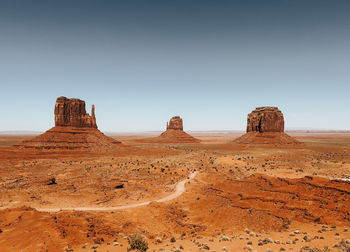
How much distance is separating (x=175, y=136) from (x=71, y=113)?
80.4 metres

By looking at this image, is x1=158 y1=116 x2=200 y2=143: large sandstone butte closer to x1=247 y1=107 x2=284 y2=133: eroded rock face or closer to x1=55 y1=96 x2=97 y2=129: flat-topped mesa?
x1=247 y1=107 x2=284 y2=133: eroded rock face

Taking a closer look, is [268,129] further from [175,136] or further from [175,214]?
[175,214]

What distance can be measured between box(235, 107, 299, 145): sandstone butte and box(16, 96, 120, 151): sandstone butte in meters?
71.4

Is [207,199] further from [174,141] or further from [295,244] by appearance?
[174,141]

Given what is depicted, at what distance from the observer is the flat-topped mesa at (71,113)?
69.4 m

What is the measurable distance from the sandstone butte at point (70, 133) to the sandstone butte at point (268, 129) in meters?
71.4

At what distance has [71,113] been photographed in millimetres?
71250

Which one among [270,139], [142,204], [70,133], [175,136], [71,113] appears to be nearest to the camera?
[142,204]

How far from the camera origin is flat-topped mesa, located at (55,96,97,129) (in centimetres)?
6938

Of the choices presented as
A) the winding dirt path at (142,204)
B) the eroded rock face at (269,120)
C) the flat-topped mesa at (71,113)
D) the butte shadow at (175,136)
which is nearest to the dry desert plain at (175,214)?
the winding dirt path at (142,204)

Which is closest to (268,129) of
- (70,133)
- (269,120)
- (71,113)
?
(269,120)

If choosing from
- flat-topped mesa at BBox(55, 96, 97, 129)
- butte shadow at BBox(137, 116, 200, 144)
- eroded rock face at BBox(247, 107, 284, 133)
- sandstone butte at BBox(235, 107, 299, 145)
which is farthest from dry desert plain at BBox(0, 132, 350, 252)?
butte shadow at BBox(137, 116, 200, 144)

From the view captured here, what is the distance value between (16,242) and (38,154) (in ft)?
179

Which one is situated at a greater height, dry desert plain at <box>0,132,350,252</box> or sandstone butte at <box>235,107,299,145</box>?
sandstone butte at <box>235,107,299,145</box>
